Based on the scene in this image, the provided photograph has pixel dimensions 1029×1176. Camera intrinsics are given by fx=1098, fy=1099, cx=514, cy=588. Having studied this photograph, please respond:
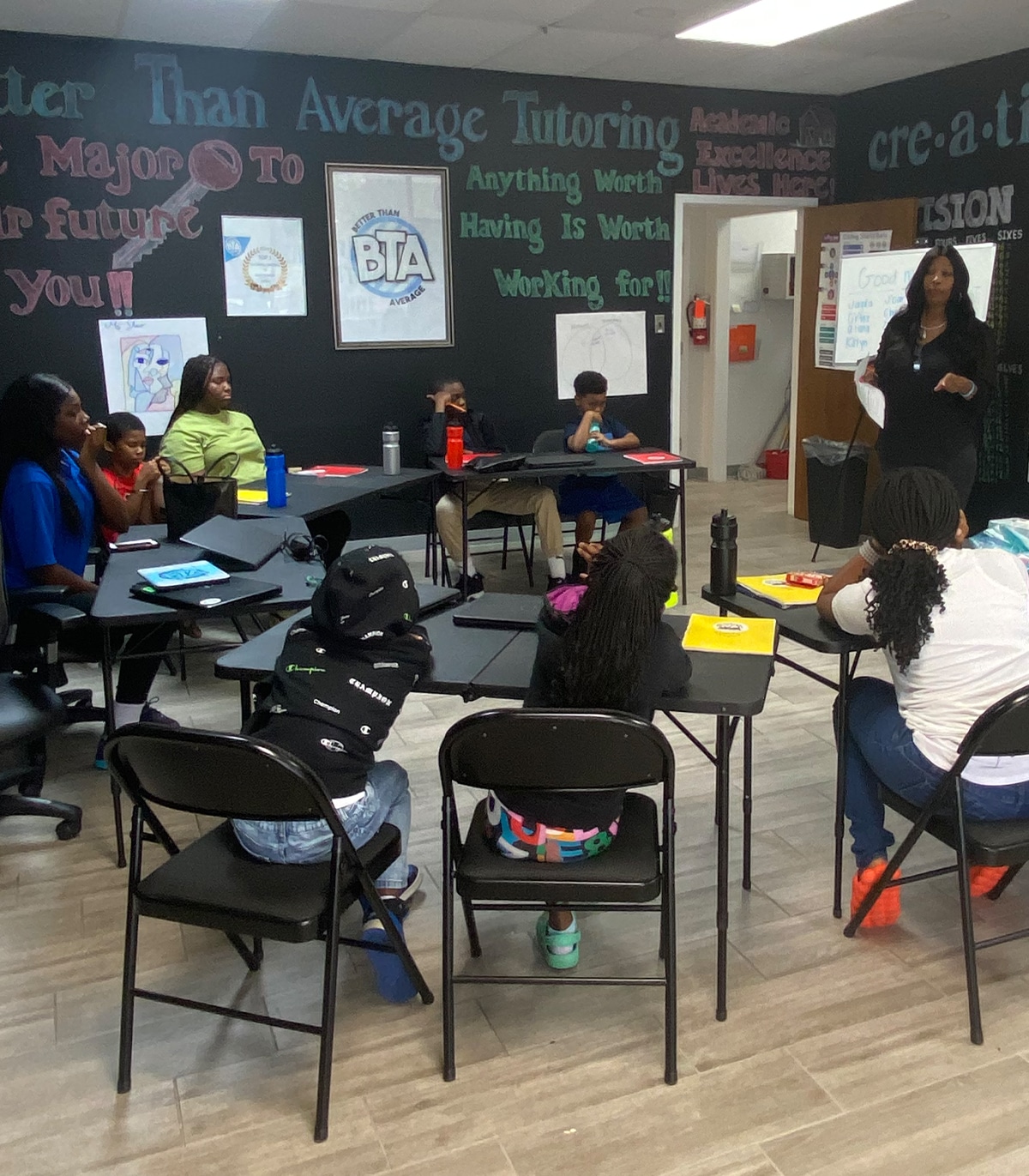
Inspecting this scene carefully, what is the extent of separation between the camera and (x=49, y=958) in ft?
7.97

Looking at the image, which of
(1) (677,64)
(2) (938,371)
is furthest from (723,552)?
(1) (677,64)

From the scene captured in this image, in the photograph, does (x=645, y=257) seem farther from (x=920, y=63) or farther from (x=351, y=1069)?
(x=351, y=1069)

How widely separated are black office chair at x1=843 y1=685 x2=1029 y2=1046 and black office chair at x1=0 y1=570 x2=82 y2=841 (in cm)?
209

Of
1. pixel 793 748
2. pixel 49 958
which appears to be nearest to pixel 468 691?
pixel 49 958

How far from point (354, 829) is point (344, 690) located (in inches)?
10.8

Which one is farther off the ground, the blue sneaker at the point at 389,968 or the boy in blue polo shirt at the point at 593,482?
the boy in blue polo shirt at the point at 593,482

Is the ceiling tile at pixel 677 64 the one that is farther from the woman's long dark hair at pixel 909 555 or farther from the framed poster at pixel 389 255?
the woman's long dark hair at pixel 909 555

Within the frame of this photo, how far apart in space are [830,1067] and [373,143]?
5.07m

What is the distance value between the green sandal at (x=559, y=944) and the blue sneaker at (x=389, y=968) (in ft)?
0.96

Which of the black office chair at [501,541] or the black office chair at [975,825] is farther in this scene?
the black office chair at [501,541]

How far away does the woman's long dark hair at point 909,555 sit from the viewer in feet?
6.97

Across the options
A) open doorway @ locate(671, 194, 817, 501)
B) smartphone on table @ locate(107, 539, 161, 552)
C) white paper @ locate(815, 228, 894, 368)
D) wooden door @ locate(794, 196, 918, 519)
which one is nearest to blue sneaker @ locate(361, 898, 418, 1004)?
smartphone on table @ locate(107, 539, 161, 552)

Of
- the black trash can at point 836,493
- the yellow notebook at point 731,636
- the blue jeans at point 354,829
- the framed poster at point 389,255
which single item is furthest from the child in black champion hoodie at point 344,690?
the black trash can at point 836,493

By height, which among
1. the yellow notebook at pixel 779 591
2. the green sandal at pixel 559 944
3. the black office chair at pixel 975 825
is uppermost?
the yellow notebook at pixel 779 591
